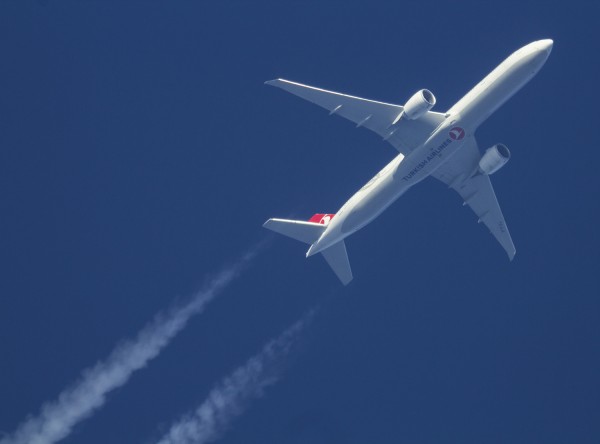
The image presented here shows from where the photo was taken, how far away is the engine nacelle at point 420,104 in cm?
6353

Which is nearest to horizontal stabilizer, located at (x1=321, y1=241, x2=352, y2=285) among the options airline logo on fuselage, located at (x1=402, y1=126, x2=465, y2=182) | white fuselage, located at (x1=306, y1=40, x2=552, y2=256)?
white fuselage, located at (x1=306, y1=40, x2=552, y2=256)

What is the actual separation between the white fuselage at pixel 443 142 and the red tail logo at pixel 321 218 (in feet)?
2.64

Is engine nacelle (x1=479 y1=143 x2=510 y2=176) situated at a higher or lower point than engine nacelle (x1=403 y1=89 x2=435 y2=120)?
lower

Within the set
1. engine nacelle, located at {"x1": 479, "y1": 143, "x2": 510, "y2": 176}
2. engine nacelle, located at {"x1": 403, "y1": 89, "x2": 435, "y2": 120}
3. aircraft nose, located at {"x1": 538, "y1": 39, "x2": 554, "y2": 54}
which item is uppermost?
engine nacelle, located at {"x1": 403, "y1": 89, "x2": 435, "y2": 120}

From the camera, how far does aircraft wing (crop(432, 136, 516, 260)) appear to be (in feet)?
234

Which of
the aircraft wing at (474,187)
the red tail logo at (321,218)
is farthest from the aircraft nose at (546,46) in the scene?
the red tail logo at (321,218)

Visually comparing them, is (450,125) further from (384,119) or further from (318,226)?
(318,226)

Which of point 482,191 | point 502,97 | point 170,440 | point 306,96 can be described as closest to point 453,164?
point 482,191

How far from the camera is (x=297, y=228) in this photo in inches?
2736

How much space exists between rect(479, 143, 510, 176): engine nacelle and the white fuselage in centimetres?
279

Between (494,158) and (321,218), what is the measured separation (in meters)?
13.8

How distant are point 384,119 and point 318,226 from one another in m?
9.50

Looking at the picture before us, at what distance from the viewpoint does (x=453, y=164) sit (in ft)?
235

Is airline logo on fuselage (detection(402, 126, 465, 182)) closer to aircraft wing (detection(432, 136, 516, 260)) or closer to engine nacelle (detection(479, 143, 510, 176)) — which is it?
engine nacelle (detection(479, 143, 510, 176))
